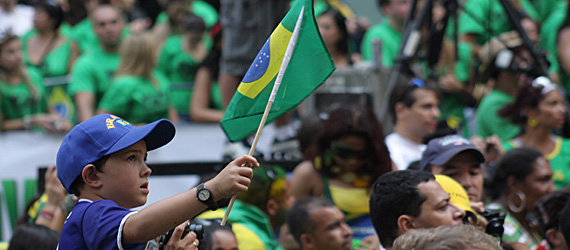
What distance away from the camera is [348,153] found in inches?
179

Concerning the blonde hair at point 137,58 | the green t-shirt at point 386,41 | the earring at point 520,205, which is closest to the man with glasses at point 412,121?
the earring at point 520,205

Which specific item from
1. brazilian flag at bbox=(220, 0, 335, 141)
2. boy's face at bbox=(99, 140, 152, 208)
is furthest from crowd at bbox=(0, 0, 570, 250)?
brazilian flag at bbox=(220, 0, 335, 141)

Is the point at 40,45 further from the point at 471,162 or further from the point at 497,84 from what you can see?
the point at 471,162

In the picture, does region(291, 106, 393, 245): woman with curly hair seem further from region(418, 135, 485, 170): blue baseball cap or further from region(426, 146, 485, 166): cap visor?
region(426, 146, 485, 166): cap visor

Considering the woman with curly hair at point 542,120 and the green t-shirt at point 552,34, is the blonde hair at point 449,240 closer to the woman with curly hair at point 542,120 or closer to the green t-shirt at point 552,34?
the woman with curly hair at point 542,120

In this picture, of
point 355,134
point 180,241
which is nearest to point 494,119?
point 355,134

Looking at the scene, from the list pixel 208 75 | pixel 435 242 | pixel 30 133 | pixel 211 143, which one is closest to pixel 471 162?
pixel 435 242

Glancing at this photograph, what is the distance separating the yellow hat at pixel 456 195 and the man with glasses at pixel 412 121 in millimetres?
1364

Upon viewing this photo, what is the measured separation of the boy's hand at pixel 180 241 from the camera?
98.8 inches

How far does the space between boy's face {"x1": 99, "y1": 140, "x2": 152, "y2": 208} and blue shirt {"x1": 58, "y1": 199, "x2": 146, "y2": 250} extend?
7 centimetres

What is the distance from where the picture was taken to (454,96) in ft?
22.1

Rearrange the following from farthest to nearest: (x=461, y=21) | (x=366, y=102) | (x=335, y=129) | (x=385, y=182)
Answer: (x=461, y=21) < (x=366, y=102) < (x=335, y=129) < (x=385, y=182)

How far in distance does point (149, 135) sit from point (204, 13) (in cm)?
614

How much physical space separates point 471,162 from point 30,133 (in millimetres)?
3764
